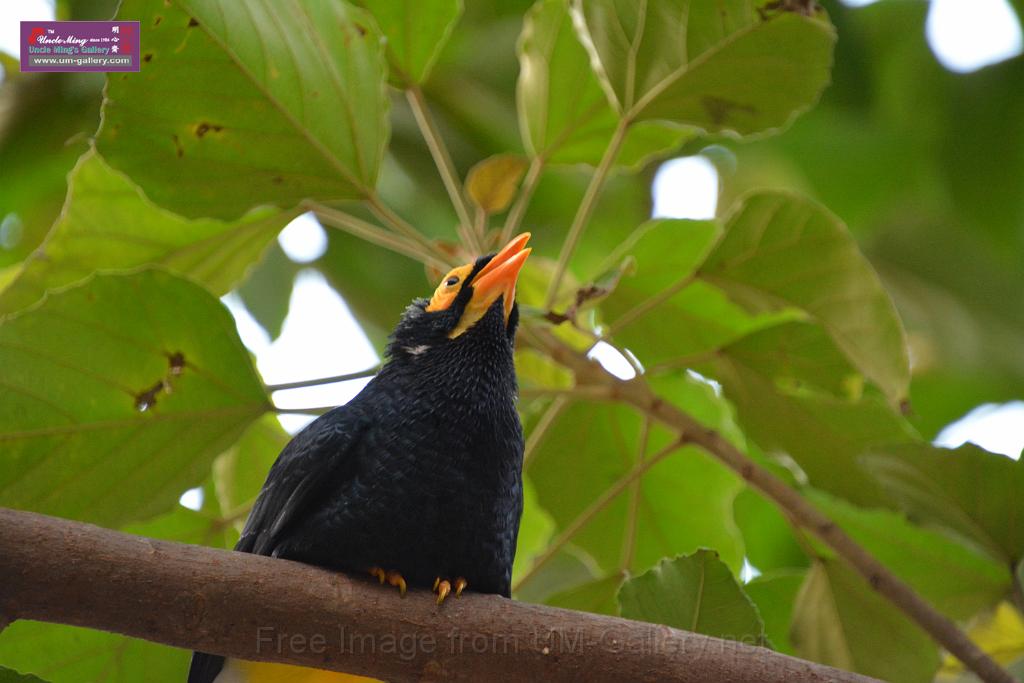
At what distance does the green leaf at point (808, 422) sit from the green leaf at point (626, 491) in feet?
0.90

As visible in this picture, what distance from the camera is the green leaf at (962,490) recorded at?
2.08 m

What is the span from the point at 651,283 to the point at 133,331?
3.89ft

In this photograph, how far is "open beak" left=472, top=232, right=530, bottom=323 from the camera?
2.32 metres

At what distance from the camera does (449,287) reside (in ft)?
8.01

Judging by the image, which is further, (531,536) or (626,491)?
(531,536)

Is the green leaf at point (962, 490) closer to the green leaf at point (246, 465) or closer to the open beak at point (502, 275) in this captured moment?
the open beak at point (502, 275)

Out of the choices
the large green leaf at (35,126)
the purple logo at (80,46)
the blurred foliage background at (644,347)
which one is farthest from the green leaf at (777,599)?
the large green leaf at (35,126)

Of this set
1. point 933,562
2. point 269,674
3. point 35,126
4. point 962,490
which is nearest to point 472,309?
point 269,674

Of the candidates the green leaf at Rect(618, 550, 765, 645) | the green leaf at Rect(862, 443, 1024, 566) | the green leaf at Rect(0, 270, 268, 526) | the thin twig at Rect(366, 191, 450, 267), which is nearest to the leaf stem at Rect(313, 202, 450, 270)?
the thin twig at Rect(366, 191, 450, 267)

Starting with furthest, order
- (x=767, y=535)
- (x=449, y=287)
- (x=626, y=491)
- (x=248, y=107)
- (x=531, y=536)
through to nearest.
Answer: (x=767, y=535)
(x=531, y=536)
(x=626, y=491)
(x=449, y=287)
(x=248, y=107)

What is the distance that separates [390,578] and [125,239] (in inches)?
48.2

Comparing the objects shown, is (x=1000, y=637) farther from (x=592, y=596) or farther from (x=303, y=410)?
(x=303, y=410)

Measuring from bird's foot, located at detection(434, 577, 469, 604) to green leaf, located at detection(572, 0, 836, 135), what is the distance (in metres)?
1.08

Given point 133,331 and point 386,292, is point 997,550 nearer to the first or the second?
point 133,331
